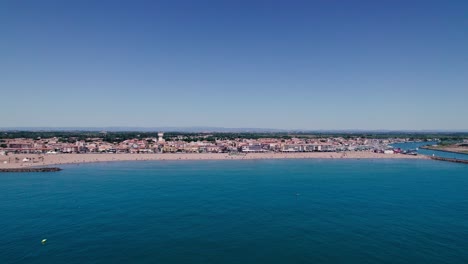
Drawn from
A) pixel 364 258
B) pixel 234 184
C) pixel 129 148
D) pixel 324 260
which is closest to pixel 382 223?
pixel 364 258

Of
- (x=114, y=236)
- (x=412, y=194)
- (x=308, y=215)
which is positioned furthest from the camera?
(x=412, y=194)

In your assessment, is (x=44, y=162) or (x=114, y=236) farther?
(x=44, y=162)

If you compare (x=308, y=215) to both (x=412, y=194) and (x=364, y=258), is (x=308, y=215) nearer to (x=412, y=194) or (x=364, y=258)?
(x=364, y=258)

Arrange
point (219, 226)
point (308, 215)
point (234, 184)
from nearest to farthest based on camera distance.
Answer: point (219, 226) < point (308, 215) < point (234, 184)

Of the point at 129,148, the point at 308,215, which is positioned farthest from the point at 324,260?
the point at 129,148

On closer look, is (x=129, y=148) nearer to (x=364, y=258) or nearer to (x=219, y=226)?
(x=219, y=226)

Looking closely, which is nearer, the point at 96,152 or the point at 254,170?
the point at 254,170
